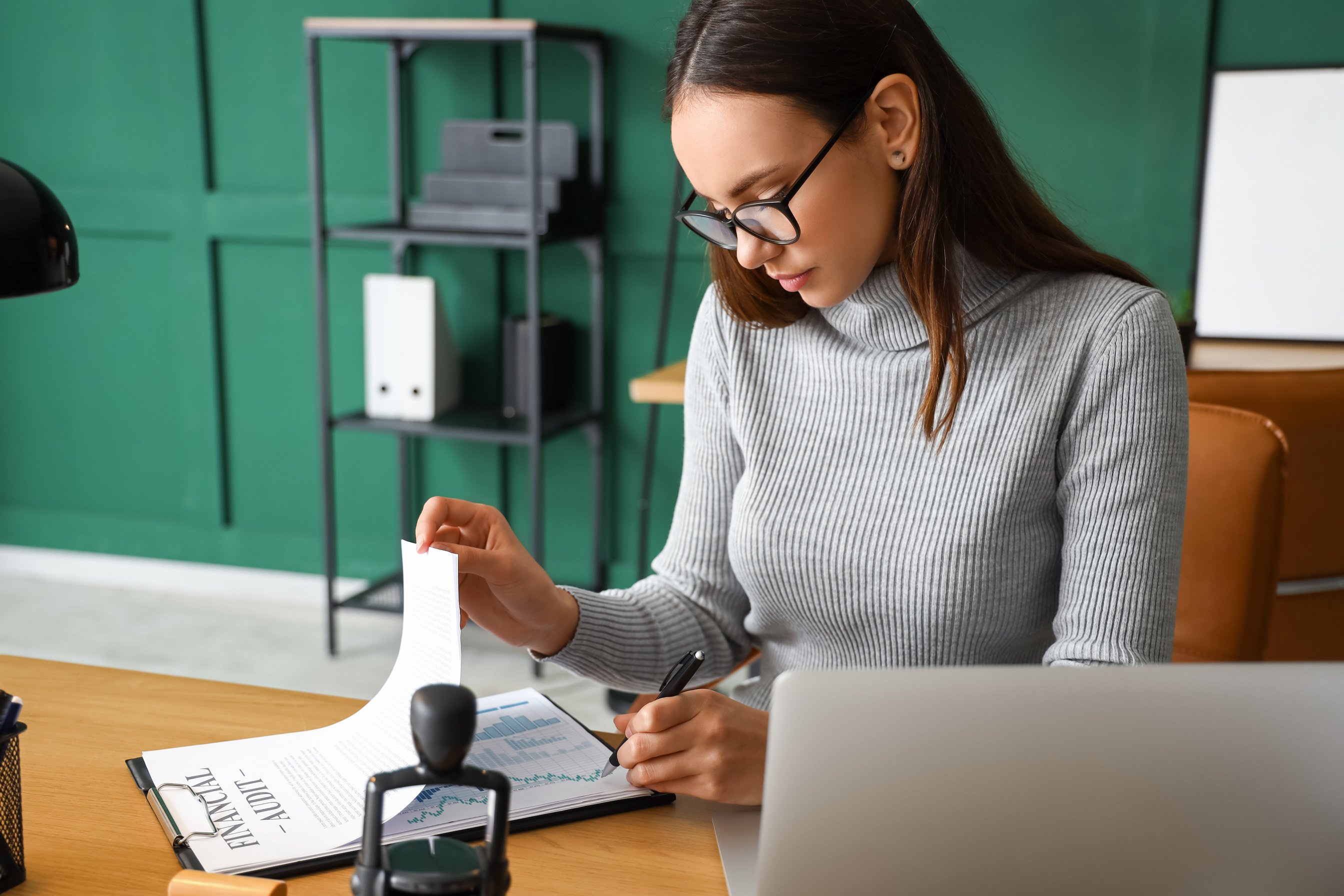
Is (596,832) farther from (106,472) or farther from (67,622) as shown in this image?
(106,472)

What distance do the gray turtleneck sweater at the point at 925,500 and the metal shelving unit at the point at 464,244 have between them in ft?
4.67

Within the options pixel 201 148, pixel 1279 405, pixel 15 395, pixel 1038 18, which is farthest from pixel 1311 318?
pixel 15 395

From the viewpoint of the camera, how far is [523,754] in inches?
36.2

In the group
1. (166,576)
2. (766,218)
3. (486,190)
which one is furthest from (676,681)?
(166,576)

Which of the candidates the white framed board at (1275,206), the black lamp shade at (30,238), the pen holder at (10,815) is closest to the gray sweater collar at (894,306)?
the black lamp shade at (30,238)

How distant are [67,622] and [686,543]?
2448 millimetres

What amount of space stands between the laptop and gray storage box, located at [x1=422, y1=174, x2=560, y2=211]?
2.13 metres

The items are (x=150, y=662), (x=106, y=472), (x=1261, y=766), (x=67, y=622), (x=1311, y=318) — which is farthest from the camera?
(x=106, y=472)

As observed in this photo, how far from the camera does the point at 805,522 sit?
114cm

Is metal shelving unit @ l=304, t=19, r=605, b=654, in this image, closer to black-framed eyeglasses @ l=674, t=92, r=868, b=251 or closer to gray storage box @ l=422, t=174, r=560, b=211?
gray storage box @ l=422, t=174, r=560, b=211

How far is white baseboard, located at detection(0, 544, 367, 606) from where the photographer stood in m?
→ 3.24

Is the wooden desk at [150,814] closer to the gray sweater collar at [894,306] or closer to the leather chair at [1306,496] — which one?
the gray sweater collar at [894,306]

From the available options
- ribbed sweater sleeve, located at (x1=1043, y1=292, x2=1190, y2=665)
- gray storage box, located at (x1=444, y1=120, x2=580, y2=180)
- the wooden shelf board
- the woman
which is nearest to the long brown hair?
the woman

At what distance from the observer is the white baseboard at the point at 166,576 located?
324 cm
